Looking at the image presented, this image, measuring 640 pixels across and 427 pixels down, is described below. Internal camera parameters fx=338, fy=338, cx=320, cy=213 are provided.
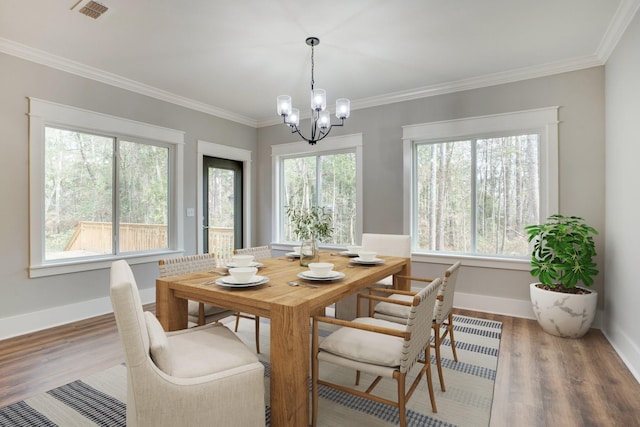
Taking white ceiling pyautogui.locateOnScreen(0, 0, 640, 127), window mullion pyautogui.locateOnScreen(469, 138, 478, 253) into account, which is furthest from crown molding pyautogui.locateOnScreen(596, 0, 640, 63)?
window mullion pyautogui.locateOnScreen(469, 138, 478, 253)

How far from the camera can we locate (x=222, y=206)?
5250 mm

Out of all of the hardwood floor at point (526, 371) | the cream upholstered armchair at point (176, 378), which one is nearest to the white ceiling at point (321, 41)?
the cream upholstered armchair at point (176, 378)

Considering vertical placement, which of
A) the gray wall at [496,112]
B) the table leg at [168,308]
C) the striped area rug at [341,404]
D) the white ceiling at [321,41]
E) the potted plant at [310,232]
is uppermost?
the white ceiling at [321,41]

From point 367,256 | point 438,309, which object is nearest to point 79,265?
point 367,256

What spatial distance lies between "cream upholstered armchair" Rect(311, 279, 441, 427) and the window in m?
2.50

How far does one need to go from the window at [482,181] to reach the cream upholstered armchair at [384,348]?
2499mm

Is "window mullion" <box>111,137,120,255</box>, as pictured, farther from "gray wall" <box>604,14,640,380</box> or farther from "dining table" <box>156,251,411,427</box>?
"gray wall" <box>604,14,640,380</box>

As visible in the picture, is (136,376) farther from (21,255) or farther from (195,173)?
(195,173)

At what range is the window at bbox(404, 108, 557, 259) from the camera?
3.63m

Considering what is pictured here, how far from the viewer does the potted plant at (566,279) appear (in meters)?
2.96

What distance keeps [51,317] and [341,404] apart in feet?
10.1

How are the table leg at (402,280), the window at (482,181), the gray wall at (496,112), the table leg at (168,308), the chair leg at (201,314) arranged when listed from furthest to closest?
the window at (482,181) < the gray wall at (496,112) < the table leg at (402,280) < the chair leg at (201,314) < the table leg at (168,308)

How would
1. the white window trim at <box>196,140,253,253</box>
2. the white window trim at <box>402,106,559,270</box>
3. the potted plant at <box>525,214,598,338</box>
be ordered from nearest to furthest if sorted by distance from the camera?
1. the potted plant at <box>525,214,598,338</box>
2. the white window trim at <box>402,106,559,270</box>
3. the white window trim at <box>196,140,253,253</box>

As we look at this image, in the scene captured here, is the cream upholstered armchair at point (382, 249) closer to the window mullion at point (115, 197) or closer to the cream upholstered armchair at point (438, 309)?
the cream upholstered armchair at point (438, 309)
